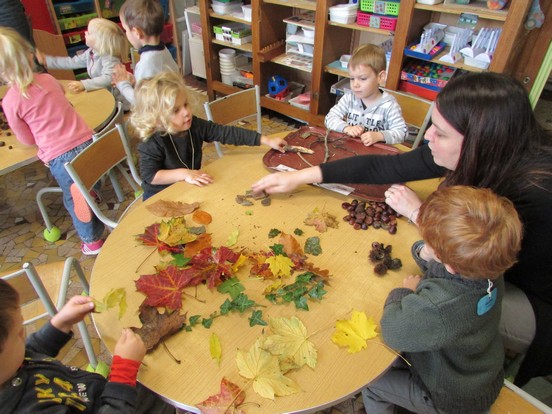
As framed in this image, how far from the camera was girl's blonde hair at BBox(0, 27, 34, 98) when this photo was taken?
200 cm

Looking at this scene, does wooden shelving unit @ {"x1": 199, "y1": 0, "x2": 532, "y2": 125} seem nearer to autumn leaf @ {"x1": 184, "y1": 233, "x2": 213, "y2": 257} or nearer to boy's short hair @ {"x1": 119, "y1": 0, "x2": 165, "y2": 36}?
boy's short hair @ {"x1": 119, "y1": 0, "x2": 165, "y2": 36}

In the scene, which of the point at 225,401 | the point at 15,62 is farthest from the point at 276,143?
the point at 15,62

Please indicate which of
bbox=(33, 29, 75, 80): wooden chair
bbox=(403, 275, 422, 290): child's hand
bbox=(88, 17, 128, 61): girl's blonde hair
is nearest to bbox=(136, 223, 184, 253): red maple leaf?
bbox=(403, 275, 422, 290): child's hand

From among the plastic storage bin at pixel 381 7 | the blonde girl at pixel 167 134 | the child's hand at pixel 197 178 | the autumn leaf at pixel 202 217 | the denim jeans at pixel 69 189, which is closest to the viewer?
the autumn leaf at pixel 202 217

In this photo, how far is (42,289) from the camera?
1282 mm

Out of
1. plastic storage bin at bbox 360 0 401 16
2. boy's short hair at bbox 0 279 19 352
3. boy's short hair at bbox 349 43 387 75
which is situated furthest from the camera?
plastic storage bin at bbox 360 0 401 16

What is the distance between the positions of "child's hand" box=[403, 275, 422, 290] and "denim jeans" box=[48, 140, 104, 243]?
78.9 inches

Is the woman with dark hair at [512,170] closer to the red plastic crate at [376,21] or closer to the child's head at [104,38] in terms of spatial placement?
the red plastic crate at [376,21]

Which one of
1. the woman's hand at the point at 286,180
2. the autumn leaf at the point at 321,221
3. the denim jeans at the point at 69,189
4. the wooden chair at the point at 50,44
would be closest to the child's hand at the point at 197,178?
the woman's hand at the point at 286,180

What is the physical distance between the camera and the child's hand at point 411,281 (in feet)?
4.01

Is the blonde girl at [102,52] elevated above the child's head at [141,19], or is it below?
below

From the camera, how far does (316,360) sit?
105cm

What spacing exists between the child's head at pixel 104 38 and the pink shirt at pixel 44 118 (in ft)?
3.23

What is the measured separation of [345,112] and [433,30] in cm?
121
